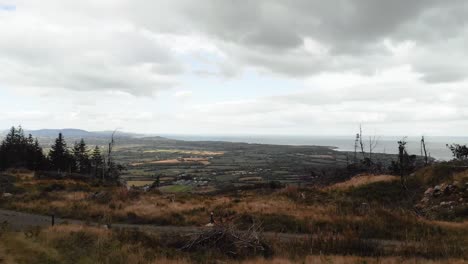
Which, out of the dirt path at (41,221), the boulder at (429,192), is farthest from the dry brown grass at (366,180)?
the dirt path at (41,221)

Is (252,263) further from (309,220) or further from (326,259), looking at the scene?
(309,220)

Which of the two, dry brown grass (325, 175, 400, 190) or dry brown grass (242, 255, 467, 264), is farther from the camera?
dry brown grass (325, 175, 400, 190)

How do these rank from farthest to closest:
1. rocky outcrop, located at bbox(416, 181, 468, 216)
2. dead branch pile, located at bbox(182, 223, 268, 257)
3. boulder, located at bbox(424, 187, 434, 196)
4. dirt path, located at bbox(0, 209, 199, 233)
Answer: boulder, located at bbox(424, 187, 434, 196) → rocky outcrop, located at bbox(416, 181, 468, 216) → dirt path, located at bbox(0, 209, 199, 233) → dead branch pile, located at bbox(182, 223, 268, 257)

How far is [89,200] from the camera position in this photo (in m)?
33.2

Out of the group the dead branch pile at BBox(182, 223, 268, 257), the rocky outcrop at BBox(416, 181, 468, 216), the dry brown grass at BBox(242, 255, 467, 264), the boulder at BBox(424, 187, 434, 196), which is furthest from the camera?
the boulder at BBox(424, 187, 434, 196)

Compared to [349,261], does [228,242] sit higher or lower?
lower

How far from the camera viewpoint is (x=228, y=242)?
600 inches

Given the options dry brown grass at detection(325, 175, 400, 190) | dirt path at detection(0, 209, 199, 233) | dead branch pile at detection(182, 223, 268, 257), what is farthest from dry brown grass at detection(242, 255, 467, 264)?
dry brown grass at detection(325, 175, 400, 190)

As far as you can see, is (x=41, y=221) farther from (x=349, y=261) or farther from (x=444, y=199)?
(x=444, y=199)

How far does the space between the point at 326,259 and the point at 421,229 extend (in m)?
10.6

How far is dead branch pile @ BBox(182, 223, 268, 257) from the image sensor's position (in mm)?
14418

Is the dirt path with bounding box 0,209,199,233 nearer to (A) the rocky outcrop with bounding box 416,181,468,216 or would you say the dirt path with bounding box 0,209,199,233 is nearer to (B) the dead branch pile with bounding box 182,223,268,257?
(B) the dead branch pile with bounding box 182,223,268,257

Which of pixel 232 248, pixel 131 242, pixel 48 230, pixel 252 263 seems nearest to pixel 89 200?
pixel 48 230

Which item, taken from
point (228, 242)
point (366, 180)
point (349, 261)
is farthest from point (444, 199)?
point (228, 242)
